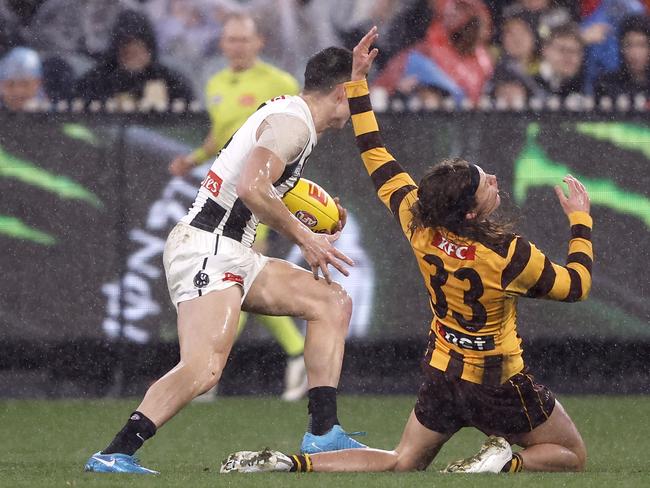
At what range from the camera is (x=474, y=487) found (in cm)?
585

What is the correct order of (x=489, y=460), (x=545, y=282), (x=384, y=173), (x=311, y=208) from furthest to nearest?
(x=311, y=208) < (x=384, y=173) < (x=489, y=460) < (x=545, y=282)

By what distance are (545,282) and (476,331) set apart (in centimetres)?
42

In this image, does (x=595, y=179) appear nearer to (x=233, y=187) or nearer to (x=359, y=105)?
(x=359, y=105)

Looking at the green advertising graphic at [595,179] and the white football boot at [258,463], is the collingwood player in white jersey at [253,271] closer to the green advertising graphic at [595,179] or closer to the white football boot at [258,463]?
the white football boot at [258,463]

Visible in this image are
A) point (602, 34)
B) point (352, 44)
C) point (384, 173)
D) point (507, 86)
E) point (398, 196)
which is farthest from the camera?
point (352, 44)

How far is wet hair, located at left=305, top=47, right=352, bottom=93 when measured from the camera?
7.03m

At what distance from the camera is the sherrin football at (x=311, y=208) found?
7.55m

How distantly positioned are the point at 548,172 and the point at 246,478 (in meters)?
4.96

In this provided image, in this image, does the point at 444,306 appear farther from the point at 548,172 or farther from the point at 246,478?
the point at 548,172

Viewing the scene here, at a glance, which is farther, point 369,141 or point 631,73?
point 631,73

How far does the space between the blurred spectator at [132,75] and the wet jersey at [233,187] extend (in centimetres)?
573

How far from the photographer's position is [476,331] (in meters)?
6.49

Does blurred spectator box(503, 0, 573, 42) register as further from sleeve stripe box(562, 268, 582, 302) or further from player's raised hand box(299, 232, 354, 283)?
player's raised hand box(299, 232, 354, 283)

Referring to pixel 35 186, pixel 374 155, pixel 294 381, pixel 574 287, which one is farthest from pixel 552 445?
pixel 35 186
